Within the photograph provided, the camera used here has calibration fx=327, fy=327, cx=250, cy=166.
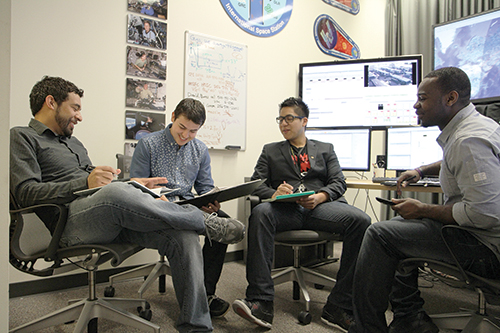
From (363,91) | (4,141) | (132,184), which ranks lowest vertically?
(132,184)

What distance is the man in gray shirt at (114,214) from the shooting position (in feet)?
3.96

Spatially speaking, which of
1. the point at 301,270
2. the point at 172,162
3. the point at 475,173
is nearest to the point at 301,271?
the point at 301,270

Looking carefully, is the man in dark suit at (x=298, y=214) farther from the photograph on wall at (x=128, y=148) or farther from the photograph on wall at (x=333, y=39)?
the photograph on wall at (x=333, y=39)

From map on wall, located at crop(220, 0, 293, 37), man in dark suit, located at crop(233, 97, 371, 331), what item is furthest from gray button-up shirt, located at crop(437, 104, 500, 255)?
map on wall, located at crop(220, 0, 293, 37)

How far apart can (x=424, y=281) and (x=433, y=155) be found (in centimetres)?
93

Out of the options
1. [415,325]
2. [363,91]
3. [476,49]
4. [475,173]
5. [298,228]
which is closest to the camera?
[475,173]

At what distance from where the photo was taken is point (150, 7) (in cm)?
239

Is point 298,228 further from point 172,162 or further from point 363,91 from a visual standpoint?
point 363,91

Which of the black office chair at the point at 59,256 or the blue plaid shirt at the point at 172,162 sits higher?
the blue plaid shirt at the point at 172,162

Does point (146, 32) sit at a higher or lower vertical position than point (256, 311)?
higher

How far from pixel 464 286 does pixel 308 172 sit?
3.53ft

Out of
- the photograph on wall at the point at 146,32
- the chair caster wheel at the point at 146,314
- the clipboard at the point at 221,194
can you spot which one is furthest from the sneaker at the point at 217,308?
the photograph on wall at the point at 146,32

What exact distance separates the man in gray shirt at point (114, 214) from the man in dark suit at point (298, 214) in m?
0.23

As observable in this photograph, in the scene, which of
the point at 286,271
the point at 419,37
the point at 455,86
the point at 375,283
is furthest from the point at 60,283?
the point at 419,37
